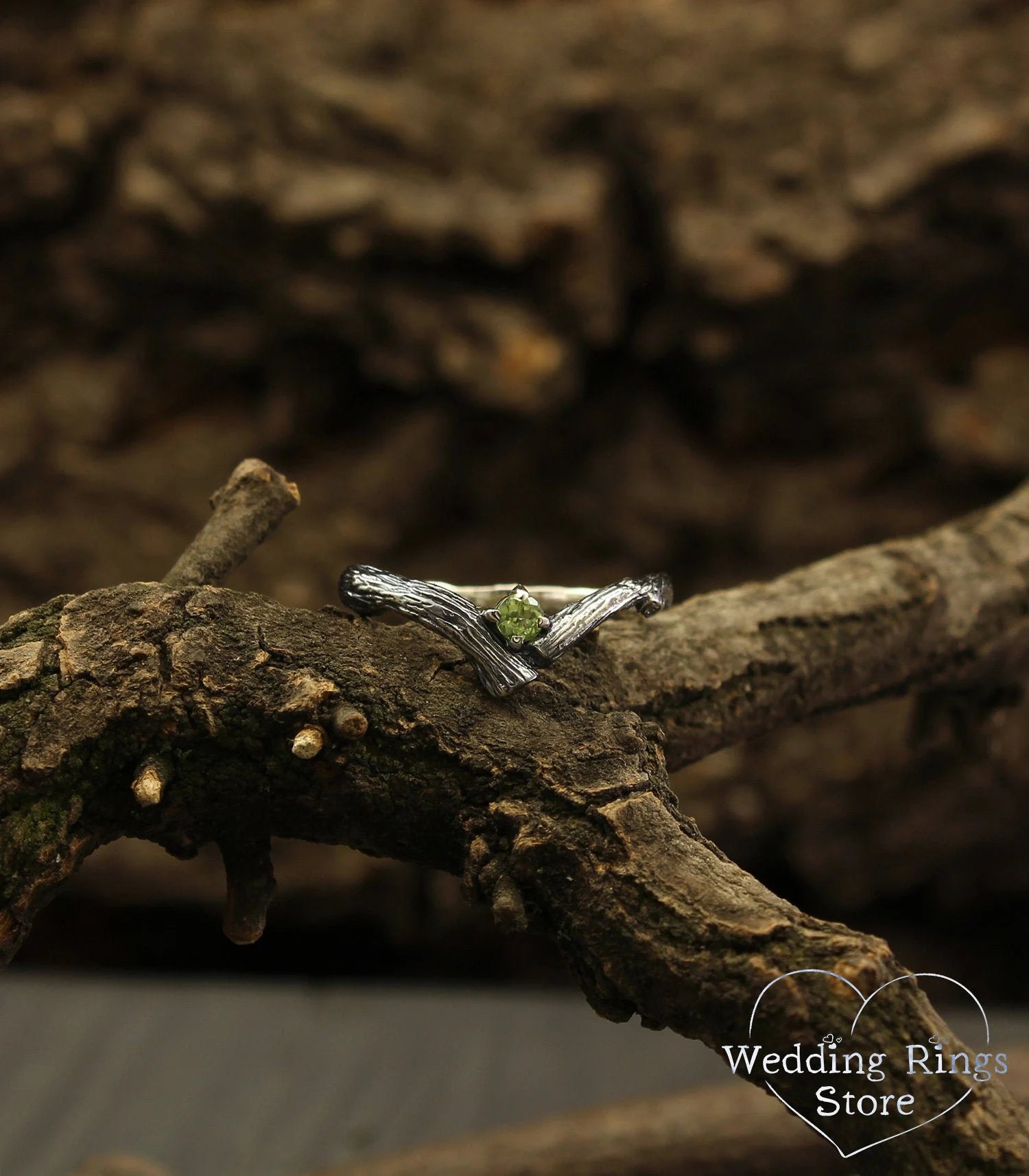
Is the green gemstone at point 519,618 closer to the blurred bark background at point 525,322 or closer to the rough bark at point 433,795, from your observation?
the rough bark at point 433,795

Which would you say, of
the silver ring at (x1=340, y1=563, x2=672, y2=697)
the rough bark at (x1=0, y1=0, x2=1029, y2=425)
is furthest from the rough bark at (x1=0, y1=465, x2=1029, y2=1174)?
the rough bark at (x1=0, y1=0, x2=1029, y2=425)

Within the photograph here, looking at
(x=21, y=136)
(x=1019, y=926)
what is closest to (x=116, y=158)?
(x=21, y=136)

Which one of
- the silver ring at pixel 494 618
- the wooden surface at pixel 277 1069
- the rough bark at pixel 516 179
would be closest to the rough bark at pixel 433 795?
the silver ring at pixel 494 618

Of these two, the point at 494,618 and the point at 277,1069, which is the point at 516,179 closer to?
the point at 494,618

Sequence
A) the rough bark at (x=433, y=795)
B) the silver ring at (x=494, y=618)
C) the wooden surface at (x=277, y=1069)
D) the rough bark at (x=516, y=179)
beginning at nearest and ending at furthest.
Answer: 1. the rough bark at (x=433, y=795)
2. the silver ring at (x=494, y=618)
3. the wooden surface at (x=277, y=1069)
4. the rough bark at (x=516, y=179)

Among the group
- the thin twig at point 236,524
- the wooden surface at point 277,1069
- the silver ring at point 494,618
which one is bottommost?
the wooden surface at point 277,1069

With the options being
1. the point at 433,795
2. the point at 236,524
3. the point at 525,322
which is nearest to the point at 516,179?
the point at 525,322

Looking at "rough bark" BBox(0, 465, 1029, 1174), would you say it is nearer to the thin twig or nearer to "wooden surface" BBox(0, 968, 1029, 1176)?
the thin twig
